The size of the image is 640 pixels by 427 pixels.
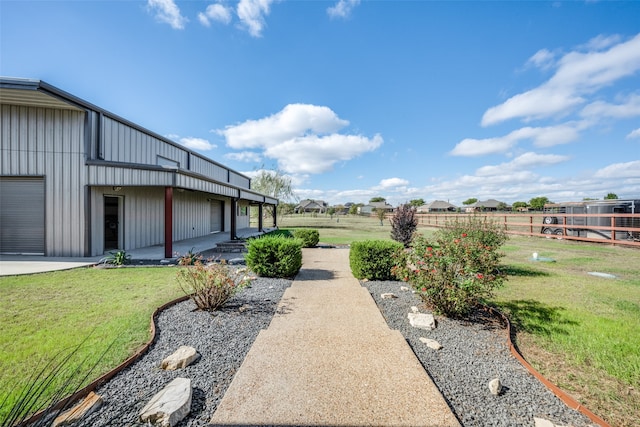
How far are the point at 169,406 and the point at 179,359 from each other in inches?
29.2

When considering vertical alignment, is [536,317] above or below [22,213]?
below

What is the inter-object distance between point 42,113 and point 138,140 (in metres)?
2.81

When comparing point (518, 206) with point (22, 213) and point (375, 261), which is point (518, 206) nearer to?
point (375, 261)

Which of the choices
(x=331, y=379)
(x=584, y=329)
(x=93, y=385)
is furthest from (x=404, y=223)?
(x=93, y=385)

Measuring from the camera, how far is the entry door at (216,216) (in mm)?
17875

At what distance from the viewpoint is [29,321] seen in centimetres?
372

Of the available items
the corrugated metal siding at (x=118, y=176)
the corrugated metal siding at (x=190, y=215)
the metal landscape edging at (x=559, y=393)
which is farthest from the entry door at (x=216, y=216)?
the metal landscape edging at (x=559, y=393)

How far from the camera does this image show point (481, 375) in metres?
2.63

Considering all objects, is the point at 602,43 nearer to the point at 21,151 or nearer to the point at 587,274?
the point at 587,274

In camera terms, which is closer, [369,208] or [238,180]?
[238,180]

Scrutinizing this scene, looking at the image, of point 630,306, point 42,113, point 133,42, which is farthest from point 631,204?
point 42,113

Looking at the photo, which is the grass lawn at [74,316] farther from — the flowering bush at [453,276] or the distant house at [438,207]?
the distant house at [438,207]

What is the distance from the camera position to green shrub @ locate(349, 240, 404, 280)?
20.7 ft

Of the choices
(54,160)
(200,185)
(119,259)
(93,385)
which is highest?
(54,160)
